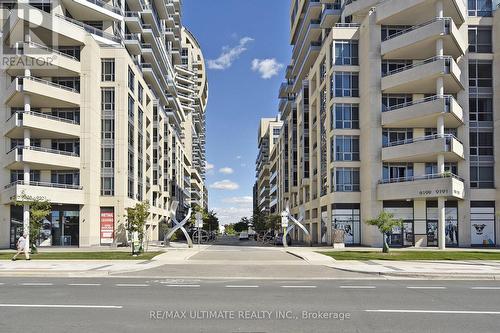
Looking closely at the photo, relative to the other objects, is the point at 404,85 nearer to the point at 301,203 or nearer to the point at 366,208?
the point at 366,208

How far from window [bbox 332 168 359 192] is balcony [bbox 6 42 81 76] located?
27369 millimetres

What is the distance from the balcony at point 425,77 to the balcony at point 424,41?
4.34 feet

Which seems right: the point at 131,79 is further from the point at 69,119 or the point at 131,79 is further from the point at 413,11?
the point at 413,11

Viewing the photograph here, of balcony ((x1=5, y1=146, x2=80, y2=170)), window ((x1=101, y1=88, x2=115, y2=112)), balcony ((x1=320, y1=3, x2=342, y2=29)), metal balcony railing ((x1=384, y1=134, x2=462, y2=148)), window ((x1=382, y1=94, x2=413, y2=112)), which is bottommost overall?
balcony ((x1=5, y1=146, x2=80, y2=170))

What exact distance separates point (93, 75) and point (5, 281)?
114 ft

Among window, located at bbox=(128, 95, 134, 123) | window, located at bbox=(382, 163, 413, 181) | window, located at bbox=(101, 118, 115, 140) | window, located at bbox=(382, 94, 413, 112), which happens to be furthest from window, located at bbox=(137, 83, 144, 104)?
window, located at bbox=(382, 163, 413, 181)

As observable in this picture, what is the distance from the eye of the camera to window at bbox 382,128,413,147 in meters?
47.1

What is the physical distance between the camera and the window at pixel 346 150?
49125 mm

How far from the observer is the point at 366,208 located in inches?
1847

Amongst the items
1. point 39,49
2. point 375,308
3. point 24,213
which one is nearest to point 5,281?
point 375,308

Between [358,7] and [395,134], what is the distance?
13.9 metres

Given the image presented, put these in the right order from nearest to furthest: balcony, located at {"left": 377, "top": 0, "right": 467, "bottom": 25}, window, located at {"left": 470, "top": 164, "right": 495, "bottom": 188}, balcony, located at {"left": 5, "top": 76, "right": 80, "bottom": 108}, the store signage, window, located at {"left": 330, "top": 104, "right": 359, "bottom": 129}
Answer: balcony, located at {"left": 5, "top": 76, "right": 80, "bottom": 108}
balcony, located at {"left": 377, "top": 0, "right": 467, "bottom": 25}
window, located at {"left": 470, "top": 164, "right": 495, "bottom": 188}
window, located at {"left": 330, "top": 104, "right": 359, "bottom": 129}
the store signage

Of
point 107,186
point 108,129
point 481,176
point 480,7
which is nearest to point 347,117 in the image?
point 481,176

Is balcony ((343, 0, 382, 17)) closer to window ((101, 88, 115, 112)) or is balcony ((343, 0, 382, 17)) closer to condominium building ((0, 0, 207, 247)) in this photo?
condominium building ((0, 0, 207, 247))
